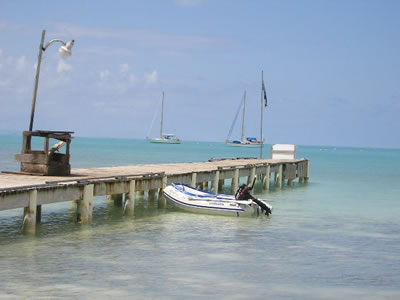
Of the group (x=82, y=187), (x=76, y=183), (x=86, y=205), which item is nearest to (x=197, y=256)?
(x=76, y=183)

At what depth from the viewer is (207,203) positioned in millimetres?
28016

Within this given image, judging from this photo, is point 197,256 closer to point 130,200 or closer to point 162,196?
point 130,200

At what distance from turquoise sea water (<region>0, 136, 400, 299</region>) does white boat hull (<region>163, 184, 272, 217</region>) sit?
1.48 feet

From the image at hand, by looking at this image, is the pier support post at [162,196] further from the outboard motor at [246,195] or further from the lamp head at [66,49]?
the lamp head at [66,49]

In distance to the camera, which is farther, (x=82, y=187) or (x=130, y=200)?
(x=130, y=200)

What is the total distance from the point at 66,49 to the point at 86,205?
5.50 metres

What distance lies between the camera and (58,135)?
25688mm

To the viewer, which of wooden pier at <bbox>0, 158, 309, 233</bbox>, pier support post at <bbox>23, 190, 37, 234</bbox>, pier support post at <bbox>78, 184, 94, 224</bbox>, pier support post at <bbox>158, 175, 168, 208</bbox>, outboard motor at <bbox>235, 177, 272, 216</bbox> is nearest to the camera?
wooden pier at <bbox>0, 158, 309, 233</bbox>

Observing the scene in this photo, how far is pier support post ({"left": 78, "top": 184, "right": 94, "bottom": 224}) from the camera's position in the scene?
23578 mm

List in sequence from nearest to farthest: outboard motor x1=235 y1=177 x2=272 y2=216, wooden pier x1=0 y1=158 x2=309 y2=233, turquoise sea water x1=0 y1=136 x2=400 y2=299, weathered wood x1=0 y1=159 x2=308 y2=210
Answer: turquoise sea water x1=0 y1=136 x2=400 y2=299
weathered wood x1=0 y1=159 x2=308 y2=210
wooden pier x1=0 y1=158 x2=309 y2=233
outboard motor x1=235 y1=177 x2=272 y2=216

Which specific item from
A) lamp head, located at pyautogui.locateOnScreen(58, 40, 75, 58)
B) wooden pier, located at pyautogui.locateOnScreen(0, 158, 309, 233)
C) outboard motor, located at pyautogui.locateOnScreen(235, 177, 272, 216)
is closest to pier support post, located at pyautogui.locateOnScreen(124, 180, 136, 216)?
wooden pier, located at pyautogui.locateOnScreen(0, 158, 309, 233)

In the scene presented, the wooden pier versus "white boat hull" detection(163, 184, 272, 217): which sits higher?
the wooden pier

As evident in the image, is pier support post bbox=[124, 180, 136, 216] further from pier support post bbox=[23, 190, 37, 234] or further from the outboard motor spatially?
pier support post bbox=[23, 190, 37, 234]

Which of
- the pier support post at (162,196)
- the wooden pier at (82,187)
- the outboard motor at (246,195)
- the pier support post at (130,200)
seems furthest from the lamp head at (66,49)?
the outboard motor at (246,195)
